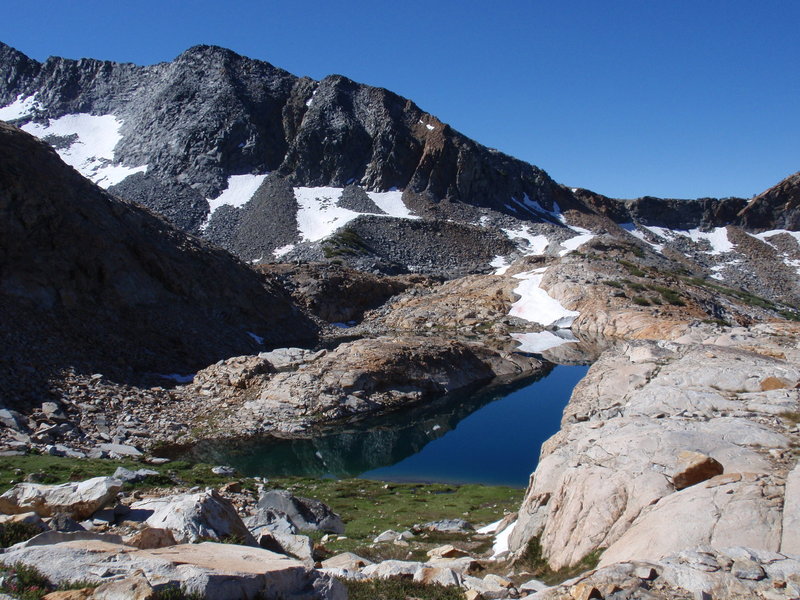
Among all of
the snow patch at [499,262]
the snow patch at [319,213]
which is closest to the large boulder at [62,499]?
the snow patch at [319,213]

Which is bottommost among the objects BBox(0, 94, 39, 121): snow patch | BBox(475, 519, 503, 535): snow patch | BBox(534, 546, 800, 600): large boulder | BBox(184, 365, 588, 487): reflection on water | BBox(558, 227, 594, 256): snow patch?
BBox(184, 365, 588, 487): reflection on water

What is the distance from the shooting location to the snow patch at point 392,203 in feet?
401

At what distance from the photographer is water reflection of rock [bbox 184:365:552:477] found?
91.1ft

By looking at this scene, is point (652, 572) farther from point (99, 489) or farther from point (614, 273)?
point (614, 273)

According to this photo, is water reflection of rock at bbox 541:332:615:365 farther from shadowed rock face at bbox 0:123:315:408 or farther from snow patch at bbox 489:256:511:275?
snow patch at bbox 489:256:511:275

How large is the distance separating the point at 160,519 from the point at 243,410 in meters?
23.3

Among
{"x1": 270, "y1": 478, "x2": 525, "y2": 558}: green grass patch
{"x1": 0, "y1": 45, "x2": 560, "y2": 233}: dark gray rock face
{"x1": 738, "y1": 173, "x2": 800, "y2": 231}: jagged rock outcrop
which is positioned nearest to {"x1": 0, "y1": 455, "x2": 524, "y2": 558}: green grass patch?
{"x1": 270, "y1": 478, "x2": 525, "y2": 558}: green grass patch

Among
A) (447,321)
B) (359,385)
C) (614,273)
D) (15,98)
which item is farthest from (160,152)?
(359,385)

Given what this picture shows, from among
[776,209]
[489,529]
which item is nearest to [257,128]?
[489,529]

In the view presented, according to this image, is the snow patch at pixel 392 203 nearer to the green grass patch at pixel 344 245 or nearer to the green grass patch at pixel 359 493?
the green grass patch at pixel 344 245

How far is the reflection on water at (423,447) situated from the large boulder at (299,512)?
8919 millimetres

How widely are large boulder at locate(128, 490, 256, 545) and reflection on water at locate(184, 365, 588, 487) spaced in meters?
15.8

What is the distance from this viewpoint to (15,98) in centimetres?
15362

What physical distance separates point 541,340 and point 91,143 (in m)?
123
